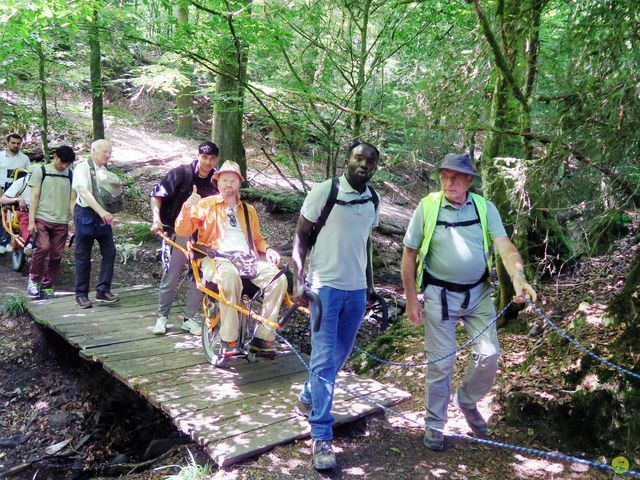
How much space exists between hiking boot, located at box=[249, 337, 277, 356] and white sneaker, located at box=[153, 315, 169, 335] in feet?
5.20

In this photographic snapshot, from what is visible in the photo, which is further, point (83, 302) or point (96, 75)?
point (96, 75)

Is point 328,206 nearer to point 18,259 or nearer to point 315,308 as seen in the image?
point 315,308

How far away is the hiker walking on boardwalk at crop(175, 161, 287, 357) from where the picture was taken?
511cm

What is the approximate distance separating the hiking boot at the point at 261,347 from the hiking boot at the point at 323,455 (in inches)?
62.0

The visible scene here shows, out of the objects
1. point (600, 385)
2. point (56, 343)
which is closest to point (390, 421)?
point (600, 385)

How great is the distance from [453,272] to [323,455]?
1.64m

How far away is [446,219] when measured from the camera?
4035 millimetres

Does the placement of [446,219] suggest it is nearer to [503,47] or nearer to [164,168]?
[503,47]

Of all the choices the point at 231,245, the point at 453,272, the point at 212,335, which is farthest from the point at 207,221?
the point at 453,272

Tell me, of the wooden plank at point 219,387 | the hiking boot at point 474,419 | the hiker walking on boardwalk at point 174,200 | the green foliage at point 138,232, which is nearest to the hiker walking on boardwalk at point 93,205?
the hiker walking on boardwalk at point 174,200

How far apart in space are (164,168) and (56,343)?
31.1 feet

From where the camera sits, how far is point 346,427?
4637 millimetres

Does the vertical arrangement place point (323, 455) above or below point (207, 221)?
below

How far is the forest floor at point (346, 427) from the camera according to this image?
398cm
